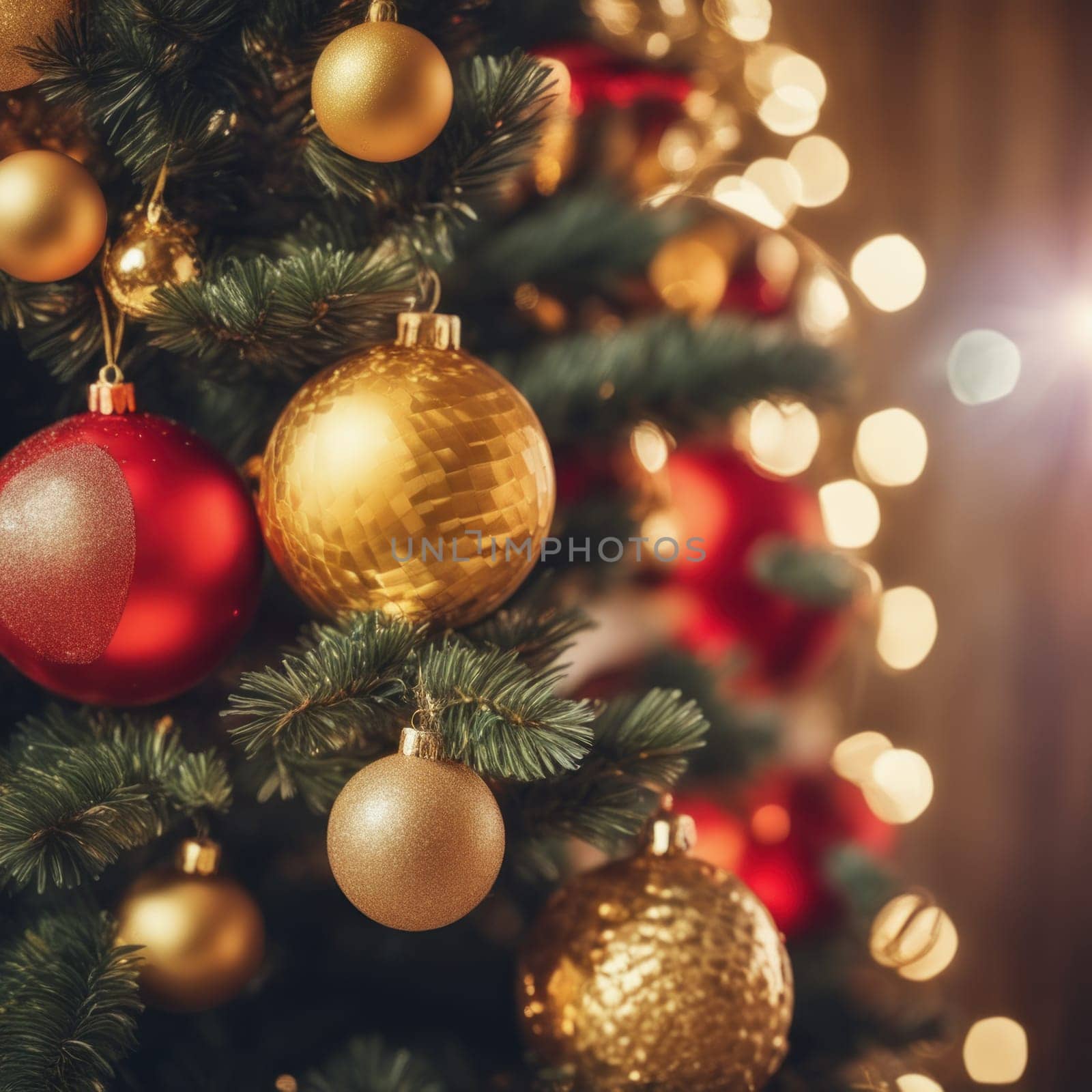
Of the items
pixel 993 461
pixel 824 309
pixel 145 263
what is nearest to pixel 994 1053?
pixel 993 461

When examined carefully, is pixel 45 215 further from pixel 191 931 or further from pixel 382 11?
pixel 191 931

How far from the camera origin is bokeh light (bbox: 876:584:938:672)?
105 centimetres

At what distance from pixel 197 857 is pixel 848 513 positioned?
626 mm

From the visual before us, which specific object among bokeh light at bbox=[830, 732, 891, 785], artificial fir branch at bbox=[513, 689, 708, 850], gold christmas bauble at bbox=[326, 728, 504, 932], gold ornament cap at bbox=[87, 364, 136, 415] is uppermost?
gold ornament cap at bbox=[87, 364, 136, 415]

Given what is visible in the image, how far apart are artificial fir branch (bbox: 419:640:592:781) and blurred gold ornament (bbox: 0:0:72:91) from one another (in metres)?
0.30

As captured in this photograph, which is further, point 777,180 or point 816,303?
point 777,180

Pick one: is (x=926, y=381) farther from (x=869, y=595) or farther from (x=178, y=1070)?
(x=178, y=1070)

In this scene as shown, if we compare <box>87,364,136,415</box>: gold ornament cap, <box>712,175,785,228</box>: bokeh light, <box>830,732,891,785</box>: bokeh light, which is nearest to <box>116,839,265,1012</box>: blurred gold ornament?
<box>87,364,136,415</box>: gold ornament cap

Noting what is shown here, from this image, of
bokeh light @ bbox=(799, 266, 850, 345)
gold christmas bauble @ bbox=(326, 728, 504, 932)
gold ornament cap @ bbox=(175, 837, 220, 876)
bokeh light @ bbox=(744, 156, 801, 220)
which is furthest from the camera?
bokeh light @ bbox=(744, 156, 801, 220)

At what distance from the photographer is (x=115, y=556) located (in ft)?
1.27

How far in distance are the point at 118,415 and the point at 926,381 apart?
3.43ft

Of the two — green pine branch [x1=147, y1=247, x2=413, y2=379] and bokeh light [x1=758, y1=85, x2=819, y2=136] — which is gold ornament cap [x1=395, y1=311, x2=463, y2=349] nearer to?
green pine branch [x1=147, y1=247, x2=413, y2=379]

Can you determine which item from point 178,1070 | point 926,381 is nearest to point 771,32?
point 926,381

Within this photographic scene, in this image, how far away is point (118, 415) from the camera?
427 millimetres
